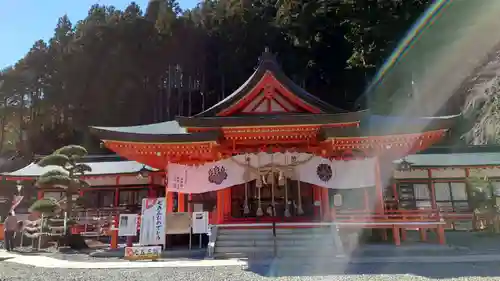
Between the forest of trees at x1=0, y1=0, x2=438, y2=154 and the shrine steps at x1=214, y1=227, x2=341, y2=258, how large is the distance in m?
22.0

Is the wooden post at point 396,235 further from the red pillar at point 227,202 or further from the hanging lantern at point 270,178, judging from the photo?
the red pillar at point 227,202

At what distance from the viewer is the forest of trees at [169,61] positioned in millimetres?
31969

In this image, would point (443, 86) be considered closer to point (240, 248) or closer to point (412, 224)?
point (412, 224)

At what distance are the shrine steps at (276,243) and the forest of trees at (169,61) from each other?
2204 centimetres

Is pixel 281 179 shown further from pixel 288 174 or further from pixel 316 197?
pixel 316 197

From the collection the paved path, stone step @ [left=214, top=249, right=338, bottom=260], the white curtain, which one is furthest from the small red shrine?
the paved path

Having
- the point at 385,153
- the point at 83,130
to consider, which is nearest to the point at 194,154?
the point at 385,153

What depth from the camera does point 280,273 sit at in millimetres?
7020

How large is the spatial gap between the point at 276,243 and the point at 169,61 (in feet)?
97.1

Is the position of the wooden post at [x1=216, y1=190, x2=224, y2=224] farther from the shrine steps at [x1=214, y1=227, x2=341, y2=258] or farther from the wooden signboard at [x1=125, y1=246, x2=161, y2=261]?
Result: the wooden signboard at [x1=125, y1=246, x2=161, y2=261]

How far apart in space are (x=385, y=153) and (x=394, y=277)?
6092 mm

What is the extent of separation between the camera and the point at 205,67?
3666 centimetres

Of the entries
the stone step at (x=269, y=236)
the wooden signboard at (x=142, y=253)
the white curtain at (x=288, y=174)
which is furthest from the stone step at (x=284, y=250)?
the white curtain at (x=288, y=174)

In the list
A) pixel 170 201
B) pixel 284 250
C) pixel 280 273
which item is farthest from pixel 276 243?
pixel 170 201
